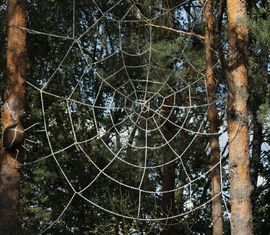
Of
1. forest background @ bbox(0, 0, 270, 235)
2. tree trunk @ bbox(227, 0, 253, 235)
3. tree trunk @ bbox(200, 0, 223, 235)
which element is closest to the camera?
tree trunk @ bbox(227, 0, 253, 235)

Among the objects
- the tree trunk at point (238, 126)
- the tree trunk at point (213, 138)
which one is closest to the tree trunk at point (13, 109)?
the tree trunk at point (238, 126)

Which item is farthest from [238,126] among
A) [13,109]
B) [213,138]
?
[213,138]

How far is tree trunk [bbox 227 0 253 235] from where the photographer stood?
4.73 m

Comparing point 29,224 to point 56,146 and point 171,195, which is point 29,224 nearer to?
point 56,146

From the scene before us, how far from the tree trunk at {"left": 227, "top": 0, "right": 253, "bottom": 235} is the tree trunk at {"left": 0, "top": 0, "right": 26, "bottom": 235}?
212 centimetres

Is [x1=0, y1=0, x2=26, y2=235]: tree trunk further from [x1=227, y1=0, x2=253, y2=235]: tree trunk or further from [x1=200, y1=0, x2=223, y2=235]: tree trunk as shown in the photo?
[x1=200, y1=0, x2=223, y2=235]: tree trunk

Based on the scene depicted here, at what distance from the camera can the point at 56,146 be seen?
10453 mm

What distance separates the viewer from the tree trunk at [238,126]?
4.73 meters

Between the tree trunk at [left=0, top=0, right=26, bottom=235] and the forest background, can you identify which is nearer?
the tree trunk at [left=0, top=0, right=26, bottom=235]

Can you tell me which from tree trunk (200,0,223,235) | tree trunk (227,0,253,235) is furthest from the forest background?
tree trunk (227,0,253,235)

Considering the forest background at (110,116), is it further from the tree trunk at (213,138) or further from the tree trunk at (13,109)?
the tree trunk at (13,109)

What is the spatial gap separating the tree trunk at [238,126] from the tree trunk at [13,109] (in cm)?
212

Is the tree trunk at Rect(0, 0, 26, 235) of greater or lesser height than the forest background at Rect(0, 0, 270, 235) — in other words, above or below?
below

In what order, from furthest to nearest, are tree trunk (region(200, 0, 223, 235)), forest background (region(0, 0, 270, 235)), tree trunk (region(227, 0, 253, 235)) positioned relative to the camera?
forest background (region(0, 0, 270, 235)), tree trunk (region(200, 0, 223, 235)), tree trunk (region(227, 0, 253, 235))
